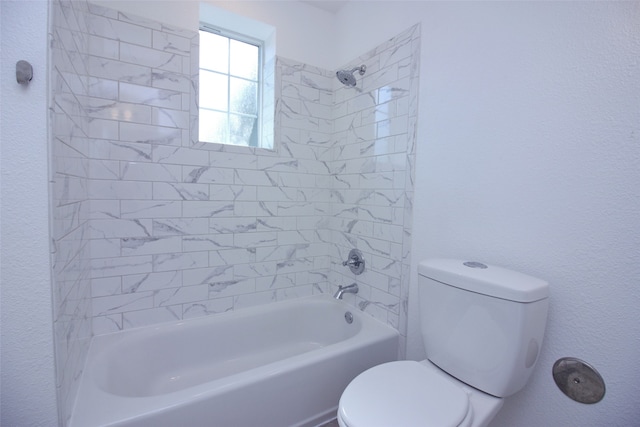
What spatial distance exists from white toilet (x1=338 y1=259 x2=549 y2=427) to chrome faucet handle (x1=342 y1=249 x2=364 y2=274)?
27.9 inches

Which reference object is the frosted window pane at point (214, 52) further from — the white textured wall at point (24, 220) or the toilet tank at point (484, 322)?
the toilet tank at point (484, 322)

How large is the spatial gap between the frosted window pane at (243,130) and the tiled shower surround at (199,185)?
0.84 ft

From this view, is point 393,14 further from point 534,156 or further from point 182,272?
point 182,272

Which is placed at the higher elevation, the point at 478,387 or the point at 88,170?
the point at 88,170

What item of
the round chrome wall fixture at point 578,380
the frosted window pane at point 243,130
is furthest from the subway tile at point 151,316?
the round chrome wall fixture at point 578,380

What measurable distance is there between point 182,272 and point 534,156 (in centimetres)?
185

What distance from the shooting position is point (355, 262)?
1846 mm

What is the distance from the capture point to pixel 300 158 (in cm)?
200

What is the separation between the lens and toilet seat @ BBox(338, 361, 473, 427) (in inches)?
32.7

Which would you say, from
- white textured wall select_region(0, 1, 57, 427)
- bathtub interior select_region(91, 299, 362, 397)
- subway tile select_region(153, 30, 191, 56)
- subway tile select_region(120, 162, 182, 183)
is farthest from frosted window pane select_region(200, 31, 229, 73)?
bathtub interior select_region(91, 299, 362, 397)

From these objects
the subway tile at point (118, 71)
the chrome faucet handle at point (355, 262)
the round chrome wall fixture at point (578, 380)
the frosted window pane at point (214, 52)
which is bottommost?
the round chrome wall fixture at point (578, 380)

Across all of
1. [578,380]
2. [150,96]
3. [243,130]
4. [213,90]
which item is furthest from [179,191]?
[578,380]

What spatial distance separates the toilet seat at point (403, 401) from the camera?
0.83m

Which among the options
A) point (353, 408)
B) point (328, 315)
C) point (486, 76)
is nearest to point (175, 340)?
point (328, 315)
